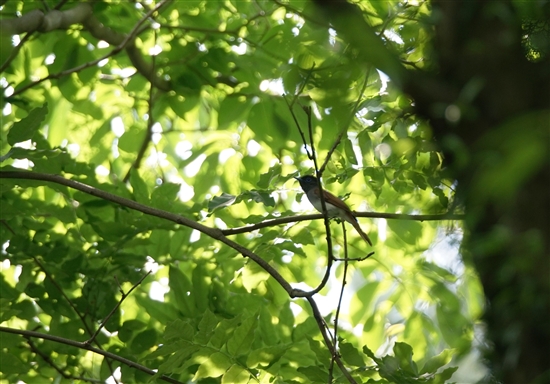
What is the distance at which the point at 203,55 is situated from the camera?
6.49 metres

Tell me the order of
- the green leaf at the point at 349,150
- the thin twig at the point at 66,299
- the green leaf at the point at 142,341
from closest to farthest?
the green leaf at the point at 349,150, the thin twig at the point at 66,299, the green leaf at the point at 142,341

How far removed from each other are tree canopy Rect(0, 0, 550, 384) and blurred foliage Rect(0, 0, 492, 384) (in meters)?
0.02

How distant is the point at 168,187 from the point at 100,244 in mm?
683

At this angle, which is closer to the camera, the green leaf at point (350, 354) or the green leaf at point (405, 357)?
the green leaf at point (405, 357)

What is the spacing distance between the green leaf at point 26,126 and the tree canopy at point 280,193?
2 centimetres

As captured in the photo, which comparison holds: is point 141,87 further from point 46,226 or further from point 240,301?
point 240,301

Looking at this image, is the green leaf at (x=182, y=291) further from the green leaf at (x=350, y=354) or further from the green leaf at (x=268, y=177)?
the green leaf at (x=350, y=354)

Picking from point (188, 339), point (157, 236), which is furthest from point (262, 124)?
point (188, 339)

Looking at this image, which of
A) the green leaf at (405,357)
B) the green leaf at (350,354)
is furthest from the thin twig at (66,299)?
the green leaf at (405,357)

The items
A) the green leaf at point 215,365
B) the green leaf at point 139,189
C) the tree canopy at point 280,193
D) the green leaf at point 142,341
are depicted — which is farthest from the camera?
the green leaf at point 139,189

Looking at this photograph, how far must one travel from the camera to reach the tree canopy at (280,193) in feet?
4.57

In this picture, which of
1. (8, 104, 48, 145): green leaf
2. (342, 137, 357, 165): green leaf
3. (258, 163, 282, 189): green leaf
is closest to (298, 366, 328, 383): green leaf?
(258, 163, 282, 189): green leaf

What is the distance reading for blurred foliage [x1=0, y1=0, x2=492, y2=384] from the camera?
142 inches

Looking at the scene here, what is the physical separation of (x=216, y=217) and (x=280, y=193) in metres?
0.65
